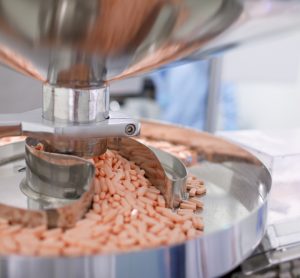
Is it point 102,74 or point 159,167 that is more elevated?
A: point 102,74

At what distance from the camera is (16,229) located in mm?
463

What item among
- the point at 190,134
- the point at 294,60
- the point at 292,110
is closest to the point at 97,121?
the point at 190,134

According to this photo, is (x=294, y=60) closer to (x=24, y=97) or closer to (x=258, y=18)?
(x=24, y=97)

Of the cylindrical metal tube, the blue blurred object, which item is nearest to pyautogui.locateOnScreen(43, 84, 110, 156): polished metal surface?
the cylindrical metal tube

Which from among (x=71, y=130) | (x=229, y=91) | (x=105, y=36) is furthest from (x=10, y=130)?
(x=229, y=91)

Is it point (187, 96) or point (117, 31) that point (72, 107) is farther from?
point (187, 96)

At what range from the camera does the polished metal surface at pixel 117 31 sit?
14.6 inches

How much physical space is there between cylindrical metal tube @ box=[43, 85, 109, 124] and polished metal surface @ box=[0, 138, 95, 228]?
0.14 feet

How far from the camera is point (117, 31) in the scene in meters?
0.39

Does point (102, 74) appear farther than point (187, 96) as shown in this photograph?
No

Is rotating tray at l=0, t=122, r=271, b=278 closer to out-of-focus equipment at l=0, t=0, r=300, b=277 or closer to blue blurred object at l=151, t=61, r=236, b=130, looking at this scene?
out-of-focus equipment at l=0, t=0, r=300, b=277

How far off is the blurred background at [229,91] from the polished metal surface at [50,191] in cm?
99

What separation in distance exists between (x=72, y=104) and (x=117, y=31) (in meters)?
0.13

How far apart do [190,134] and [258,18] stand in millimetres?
388
